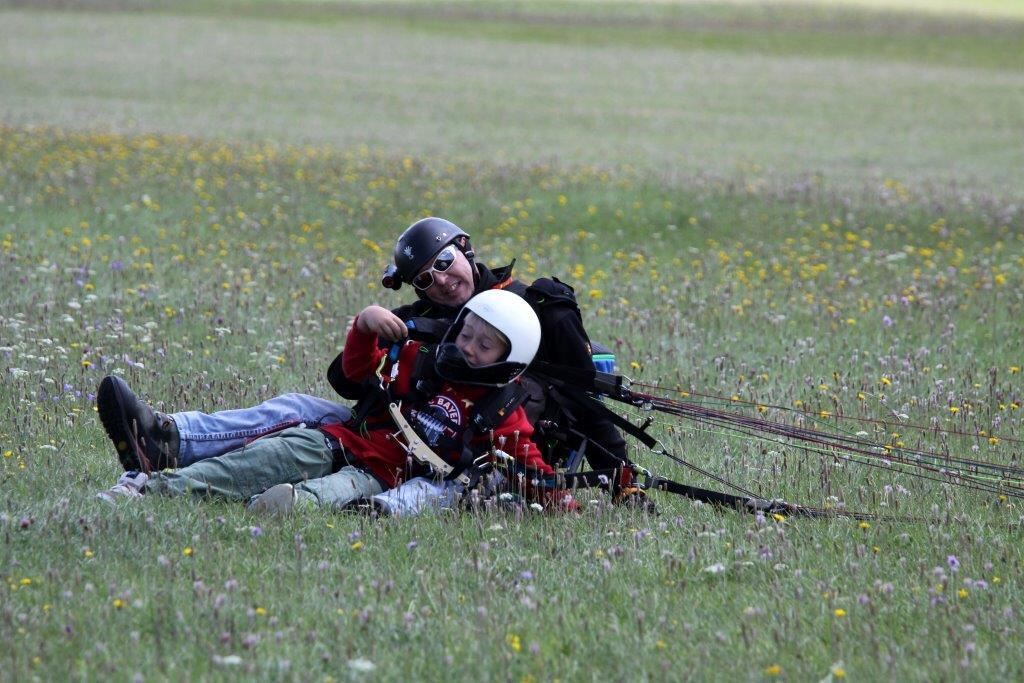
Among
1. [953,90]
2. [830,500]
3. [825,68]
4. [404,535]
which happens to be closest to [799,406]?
[830,500]

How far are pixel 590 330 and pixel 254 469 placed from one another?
4992 mm

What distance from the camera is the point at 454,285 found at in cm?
671

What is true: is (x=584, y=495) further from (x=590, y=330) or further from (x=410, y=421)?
(x=590, y=330)

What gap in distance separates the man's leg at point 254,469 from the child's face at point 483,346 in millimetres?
897

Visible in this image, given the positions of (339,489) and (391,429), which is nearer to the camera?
(339,489)

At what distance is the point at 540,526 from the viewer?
589 cm

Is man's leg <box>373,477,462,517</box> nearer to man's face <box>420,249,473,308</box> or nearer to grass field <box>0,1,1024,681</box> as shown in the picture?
grass field <box>0,1,1024,681</box>

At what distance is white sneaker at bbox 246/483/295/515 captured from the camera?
5.80m

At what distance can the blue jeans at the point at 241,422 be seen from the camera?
21.3ft

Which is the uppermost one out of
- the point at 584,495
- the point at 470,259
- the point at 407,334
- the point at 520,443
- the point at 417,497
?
the point at 470,259

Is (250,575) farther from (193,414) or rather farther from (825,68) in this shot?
(825,68)

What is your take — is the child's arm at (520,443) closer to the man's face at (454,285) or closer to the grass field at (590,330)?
the grass field at (590,330)

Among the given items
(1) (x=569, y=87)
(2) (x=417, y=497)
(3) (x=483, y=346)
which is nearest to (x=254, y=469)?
(2) (x=417, y=497)

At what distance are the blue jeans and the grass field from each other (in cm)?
48
